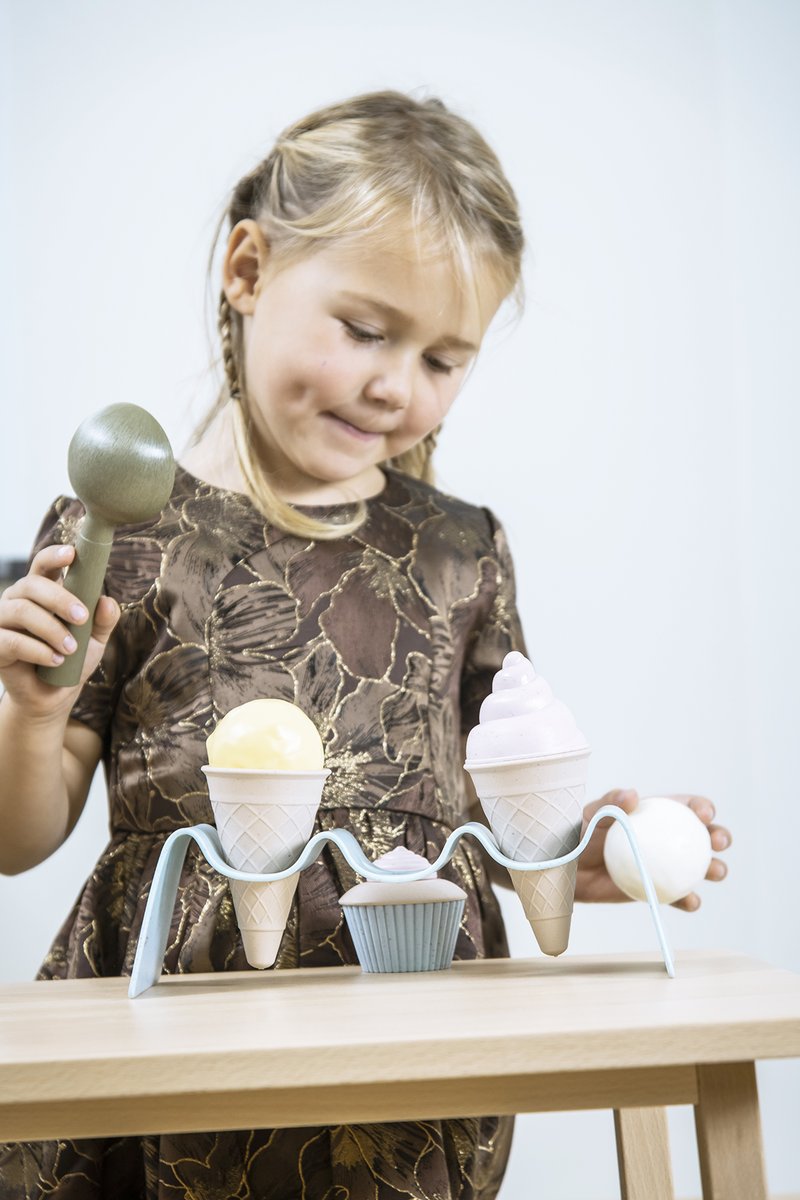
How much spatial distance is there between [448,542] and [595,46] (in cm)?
63

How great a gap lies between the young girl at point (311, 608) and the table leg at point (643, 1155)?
0.08 meters

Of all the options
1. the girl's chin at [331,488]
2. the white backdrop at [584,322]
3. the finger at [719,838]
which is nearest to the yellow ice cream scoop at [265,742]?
the finger at [719,838]

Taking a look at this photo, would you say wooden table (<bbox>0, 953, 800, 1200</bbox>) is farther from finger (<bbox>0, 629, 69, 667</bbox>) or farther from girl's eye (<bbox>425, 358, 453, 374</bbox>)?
girl's eye (<bbox>425, 358, 453, 374</bbox>)

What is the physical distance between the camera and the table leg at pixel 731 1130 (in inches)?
16.3

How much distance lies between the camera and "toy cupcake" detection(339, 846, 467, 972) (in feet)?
1.73

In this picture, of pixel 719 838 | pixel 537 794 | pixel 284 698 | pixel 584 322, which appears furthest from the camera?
pixel 584 322

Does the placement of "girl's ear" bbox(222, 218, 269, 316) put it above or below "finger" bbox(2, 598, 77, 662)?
above

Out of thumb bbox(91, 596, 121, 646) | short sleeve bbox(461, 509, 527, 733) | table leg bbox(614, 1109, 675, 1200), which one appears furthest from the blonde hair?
table leg bbox(614, 1109, 675, 1200)

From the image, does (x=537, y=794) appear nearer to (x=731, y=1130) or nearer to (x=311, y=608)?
(x=731, y=1130)

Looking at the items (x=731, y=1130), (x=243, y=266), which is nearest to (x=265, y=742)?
(x=731, y=1130)

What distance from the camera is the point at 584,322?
1185mm

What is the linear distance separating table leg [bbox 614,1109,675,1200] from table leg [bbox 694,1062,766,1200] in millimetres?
213

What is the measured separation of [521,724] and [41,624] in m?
0.22

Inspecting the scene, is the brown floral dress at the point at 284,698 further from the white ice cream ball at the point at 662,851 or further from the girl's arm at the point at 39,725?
the white ice cream ball at the point at 662,851
